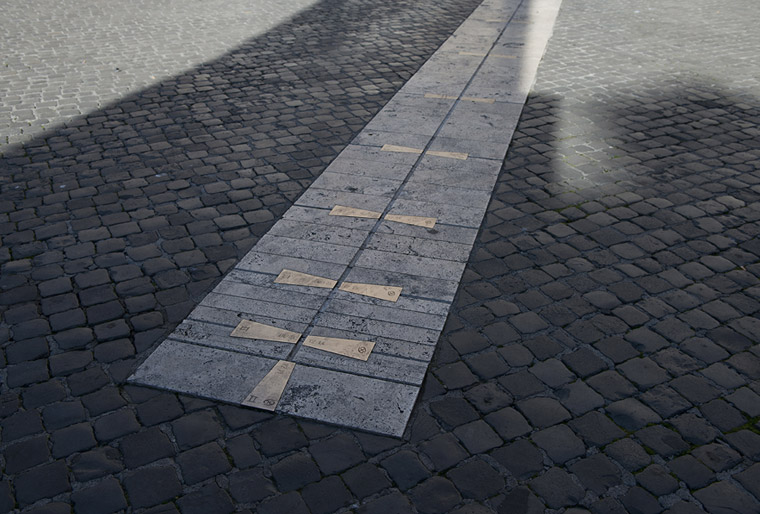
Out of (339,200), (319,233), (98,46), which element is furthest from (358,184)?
(98,46)

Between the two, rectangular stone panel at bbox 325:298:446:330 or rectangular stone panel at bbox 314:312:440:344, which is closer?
rectangular stone panel at bbox 314:312:440:344

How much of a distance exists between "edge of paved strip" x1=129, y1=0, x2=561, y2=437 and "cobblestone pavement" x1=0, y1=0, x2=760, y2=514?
142mm

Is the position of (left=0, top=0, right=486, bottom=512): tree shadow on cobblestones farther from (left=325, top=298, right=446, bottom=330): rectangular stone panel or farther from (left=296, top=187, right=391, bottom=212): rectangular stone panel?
(left=325, top=298, right=446, bottom=330): rectangular stone panel

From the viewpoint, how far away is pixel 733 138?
7.28m

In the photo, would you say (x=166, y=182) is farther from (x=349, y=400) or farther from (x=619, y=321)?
(x=619, y=321)

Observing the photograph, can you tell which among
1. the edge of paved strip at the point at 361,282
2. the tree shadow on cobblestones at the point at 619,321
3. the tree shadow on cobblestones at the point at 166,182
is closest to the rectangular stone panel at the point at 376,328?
the edge of paved strip at the point at 361,282

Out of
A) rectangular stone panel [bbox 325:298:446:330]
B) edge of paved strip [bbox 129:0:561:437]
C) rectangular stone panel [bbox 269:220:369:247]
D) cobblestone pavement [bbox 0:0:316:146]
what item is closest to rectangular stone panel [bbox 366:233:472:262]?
edge of paved strip [bbox 129:0:561:437]

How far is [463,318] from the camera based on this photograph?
4.53m

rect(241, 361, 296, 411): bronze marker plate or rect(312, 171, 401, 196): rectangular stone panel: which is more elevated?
rect(241, 361, 296, 411): bronze marker plate

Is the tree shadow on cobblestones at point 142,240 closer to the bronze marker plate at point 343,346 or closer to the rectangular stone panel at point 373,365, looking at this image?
the rectangular stone panel at point 373,365

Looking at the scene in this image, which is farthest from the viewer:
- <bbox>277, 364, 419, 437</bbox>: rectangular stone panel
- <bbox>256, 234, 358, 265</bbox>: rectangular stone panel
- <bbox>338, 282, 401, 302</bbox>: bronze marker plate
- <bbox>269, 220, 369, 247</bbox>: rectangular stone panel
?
<bbox>269, 220, 369, 247</bbox>: rectangular stone panel

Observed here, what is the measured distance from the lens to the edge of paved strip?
3.92 metres

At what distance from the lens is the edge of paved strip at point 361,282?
3918mm

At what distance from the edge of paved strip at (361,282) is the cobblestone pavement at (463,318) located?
142 mm
